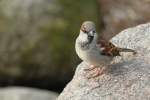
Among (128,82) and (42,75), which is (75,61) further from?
(128,82)

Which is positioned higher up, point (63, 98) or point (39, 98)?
point (63, 98)

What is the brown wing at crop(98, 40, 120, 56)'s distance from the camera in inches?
250

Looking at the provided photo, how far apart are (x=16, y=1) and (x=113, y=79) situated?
491 cm

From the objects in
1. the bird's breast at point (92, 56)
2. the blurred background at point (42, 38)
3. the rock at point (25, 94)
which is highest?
the bird's breast at point (92, 56)

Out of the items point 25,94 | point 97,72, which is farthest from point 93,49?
point 25,94

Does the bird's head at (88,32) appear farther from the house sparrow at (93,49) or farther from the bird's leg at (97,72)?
the bird's leg at (97,72)

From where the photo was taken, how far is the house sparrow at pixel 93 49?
610 cm

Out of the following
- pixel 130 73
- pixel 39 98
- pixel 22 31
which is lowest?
pixel 39 98

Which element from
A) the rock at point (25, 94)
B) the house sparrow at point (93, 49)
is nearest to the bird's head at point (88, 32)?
the house sparrow at point (93, 49)

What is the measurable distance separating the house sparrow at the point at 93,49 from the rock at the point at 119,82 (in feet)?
0.39

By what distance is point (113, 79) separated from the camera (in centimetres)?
642

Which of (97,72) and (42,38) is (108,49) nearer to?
(97,72)

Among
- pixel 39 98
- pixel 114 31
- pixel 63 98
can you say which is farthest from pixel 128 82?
pixel 114 31

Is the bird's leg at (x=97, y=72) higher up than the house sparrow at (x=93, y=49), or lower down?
lower down
